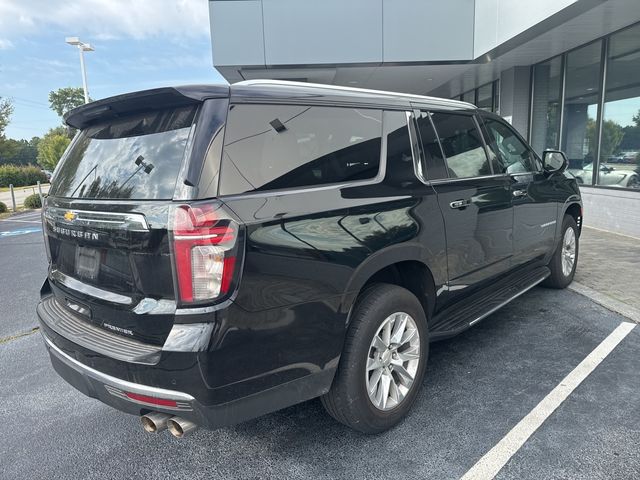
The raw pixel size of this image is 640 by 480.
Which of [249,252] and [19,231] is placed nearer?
[249,252]

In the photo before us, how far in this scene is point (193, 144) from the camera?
81.0 inches

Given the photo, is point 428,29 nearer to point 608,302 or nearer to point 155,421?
point 608,302

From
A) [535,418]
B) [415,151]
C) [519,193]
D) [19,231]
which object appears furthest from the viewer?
[19,231]

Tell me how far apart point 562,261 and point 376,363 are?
11.1 feet

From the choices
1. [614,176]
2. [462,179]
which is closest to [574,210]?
[462,179]

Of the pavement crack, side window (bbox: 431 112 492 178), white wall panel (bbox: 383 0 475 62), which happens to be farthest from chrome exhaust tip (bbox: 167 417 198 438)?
Answer: white wall panel (bbox: 383 0 475 62)

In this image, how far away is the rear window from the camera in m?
2.13

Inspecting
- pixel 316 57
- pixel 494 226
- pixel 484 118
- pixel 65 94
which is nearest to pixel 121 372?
pixel 494 226

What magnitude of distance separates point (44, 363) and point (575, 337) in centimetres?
458

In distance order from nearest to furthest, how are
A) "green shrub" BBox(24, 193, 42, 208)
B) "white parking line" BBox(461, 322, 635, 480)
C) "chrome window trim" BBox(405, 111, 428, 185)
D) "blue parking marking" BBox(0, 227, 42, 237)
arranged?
1. "white parking line" BBox(461, 322, 635, 480)
2. "chrome window trim" BBox(405, 111, 428, 185)
3. "blue parking marking" BBox(0, 227, 42, 237)
4. "green shrub" BBox(24, 193, 42, 208)

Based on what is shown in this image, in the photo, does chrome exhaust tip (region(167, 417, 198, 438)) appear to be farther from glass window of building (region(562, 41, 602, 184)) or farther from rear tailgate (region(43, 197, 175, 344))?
glass window of building (region(562, 41, 602, 184))

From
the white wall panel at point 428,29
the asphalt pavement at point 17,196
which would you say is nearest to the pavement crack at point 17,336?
the white wall panel at point 428,29

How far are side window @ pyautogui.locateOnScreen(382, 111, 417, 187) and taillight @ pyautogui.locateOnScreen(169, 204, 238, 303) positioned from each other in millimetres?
1213

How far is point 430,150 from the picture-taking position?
10.5 feet
